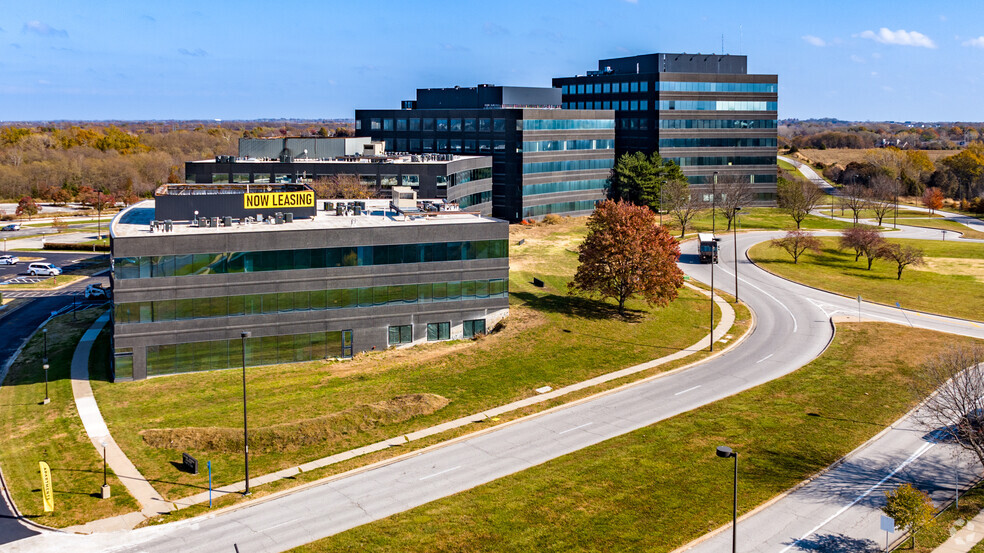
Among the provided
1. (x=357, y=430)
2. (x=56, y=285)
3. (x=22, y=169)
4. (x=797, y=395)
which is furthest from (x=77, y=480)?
(x=22, y=169)

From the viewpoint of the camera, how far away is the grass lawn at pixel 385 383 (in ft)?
159

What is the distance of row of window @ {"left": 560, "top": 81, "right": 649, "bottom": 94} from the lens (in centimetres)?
14873

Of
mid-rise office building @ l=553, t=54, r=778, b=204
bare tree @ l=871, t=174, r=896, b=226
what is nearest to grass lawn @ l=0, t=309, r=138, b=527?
mid-rise office building @ l=553, t=54, r=778, b=204

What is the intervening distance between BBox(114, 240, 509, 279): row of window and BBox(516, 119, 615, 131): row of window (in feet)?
200

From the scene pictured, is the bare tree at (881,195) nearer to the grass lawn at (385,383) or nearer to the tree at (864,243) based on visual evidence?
the tree at (864,243)

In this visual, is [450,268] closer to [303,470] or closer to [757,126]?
[303,470]

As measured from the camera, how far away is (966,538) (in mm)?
38750

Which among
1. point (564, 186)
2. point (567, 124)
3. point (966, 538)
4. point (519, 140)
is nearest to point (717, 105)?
point (567, 124)

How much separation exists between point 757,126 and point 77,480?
133186mm

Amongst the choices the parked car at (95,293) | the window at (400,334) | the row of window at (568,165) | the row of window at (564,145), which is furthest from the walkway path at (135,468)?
the row of window at (564,145)

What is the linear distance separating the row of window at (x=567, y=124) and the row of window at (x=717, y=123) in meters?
10.4

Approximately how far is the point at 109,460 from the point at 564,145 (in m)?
101

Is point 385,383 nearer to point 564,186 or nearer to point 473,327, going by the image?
point 473,327

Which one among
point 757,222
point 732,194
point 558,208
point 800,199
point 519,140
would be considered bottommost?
point 757,222
